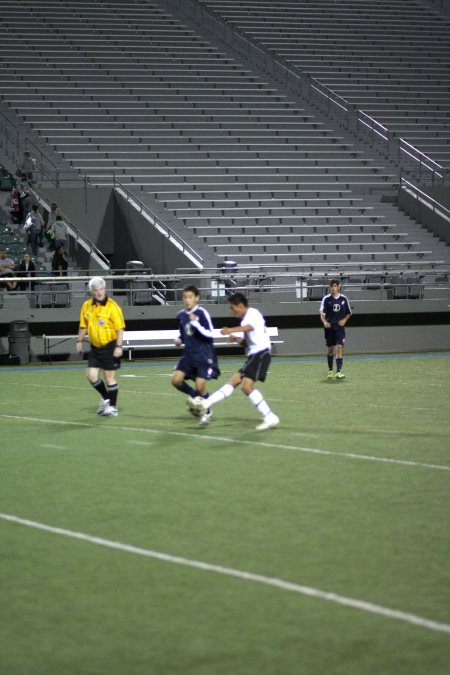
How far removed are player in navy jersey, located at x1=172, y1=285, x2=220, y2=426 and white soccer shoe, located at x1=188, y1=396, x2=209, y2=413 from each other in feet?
0.25

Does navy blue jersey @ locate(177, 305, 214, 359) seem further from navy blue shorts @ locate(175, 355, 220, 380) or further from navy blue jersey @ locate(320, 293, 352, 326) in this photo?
navy blue jersey @ locate(320, 293, 352, 326)

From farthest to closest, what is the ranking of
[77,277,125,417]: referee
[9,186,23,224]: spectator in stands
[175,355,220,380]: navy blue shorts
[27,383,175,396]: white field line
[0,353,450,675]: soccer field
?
1. [9,186,23,224]: spectator in stands
2. [27,383,175,396]: white field line
3. [77,277,125,417]: referee
4. [175,355,220,380]: navy blue shorts
5. [0,353,450,675]: soccer field

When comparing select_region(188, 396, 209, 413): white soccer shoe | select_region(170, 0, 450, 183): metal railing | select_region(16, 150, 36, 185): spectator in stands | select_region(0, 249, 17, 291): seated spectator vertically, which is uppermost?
select_region(170, 0, 450, 183): metal railing

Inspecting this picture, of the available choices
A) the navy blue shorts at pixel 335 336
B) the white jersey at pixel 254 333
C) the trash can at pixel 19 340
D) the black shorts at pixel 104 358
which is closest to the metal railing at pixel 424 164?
the trash can at pixel 19 340

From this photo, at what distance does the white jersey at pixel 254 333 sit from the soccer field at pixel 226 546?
1021 mm

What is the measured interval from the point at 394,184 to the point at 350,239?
14.4 ft

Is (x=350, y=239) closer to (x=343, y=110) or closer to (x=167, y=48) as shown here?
(x=343, y=110)

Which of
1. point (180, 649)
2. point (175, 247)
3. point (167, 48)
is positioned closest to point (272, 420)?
point (180, 649)

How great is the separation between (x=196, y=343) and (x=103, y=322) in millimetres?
1650

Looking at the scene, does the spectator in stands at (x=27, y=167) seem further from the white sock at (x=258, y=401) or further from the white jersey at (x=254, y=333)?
the white sock at (x=258, y=401)

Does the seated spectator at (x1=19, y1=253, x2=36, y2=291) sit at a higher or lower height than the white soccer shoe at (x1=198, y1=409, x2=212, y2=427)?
higher

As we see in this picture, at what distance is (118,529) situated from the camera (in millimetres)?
8508

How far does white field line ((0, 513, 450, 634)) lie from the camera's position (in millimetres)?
6102

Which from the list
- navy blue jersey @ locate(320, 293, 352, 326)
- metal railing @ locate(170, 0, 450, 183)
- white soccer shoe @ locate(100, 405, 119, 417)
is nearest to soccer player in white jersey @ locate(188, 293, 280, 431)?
white soccer shoe @ locate(100, 405, 119, 417)
